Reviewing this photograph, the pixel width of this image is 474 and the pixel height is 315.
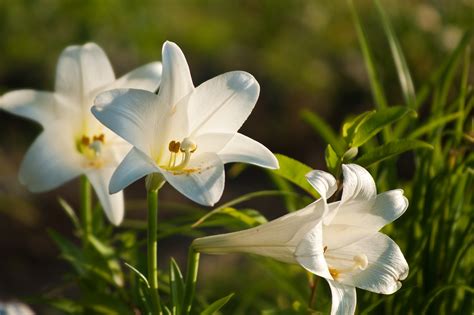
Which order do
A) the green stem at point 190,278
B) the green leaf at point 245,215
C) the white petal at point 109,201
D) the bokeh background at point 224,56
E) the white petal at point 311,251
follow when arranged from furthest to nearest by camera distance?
the bokeh background at point 224,56, the white petal at point 109,201, the green leaf at point 245,215, the green stem at point 190,278, the white petal at point 311,251

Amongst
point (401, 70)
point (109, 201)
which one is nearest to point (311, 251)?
point (109, 201)

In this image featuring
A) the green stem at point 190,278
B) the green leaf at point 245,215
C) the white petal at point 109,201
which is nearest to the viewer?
the green stem at point 190,278

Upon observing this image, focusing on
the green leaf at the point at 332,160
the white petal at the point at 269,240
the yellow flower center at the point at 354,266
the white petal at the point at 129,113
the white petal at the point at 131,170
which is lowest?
the yellow flower center at the point at 354,266

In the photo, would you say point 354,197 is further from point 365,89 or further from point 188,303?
point 365,89

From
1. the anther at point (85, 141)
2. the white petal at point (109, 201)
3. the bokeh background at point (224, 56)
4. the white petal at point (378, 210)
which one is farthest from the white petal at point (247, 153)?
the bokeh background at point (224, 56)

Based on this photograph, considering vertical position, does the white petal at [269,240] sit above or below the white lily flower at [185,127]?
below

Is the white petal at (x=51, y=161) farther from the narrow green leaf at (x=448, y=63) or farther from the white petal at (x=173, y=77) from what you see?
the narrow green leaf at (x=448, y=63)

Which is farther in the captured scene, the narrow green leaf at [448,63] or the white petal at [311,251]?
the narrow green leaf at [448,63]

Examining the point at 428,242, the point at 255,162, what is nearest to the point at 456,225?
the point at 428,242
